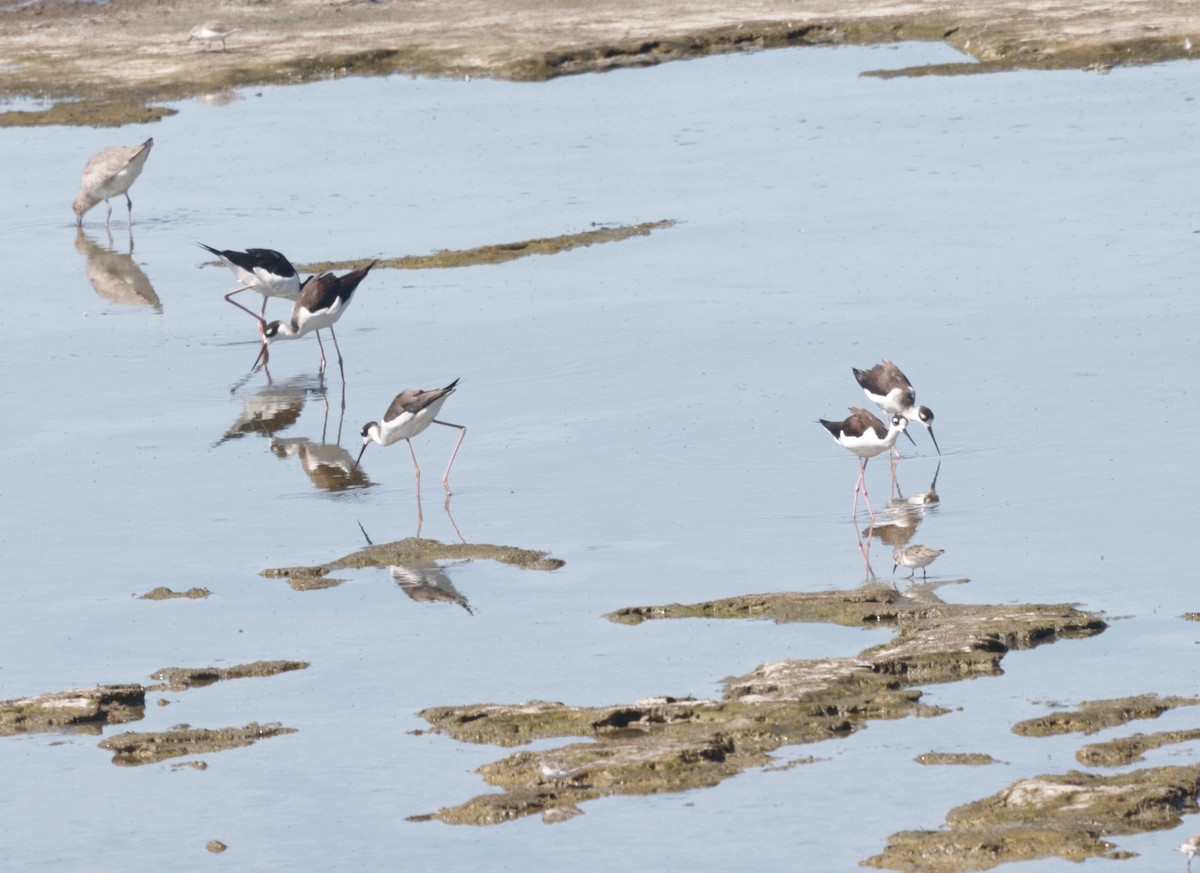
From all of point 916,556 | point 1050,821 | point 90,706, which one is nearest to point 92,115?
point 916,556

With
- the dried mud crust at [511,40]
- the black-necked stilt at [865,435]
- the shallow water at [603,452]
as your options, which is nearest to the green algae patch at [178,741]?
the shallow water at [603,452]

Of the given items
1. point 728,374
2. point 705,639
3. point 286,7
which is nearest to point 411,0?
point 286,7

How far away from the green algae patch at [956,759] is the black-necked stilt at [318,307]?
1233 centimetres

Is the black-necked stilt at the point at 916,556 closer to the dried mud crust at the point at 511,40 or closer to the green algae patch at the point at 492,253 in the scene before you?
the green algae patch at the point at 492,253

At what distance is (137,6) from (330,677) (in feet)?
148

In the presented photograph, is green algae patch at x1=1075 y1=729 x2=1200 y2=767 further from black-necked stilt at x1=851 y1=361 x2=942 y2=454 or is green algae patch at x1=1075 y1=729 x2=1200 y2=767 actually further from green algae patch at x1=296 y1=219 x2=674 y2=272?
green algae patch at x1=296 y1=219 x2=674 y2=272

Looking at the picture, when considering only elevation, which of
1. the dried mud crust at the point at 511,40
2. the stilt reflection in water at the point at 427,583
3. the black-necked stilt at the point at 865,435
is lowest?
the stilt reflection in water at the point at 427,583

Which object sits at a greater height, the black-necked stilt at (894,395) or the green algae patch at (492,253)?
the green algae patch at (492,253)

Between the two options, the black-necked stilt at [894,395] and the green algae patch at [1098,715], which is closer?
the green algae patch at [1098,715]

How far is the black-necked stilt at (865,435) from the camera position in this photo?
55.4 ft

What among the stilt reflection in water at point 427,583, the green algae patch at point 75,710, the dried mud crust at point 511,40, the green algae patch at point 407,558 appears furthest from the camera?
the dried mud crust at point 511,40

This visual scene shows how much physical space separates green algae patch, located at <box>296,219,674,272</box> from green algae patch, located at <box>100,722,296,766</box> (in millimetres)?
16125

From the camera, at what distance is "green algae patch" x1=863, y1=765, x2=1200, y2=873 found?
30.9 feet

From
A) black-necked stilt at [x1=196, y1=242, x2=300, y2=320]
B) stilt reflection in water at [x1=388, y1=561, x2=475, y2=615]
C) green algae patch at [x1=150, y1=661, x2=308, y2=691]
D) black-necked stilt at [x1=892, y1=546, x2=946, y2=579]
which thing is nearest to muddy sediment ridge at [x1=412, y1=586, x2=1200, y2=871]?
black-necked stilt at [x1=892, y1=546, x2=946, y2=579]
